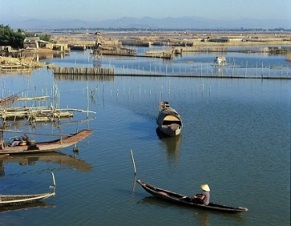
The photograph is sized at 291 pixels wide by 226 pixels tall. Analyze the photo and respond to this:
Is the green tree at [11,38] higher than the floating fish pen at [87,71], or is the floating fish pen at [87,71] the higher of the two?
the green tree at [11,38]

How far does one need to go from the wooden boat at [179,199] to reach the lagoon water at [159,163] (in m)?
0.24

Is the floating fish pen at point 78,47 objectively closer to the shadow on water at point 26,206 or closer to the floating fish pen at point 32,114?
the floating fish pen at point 32,114

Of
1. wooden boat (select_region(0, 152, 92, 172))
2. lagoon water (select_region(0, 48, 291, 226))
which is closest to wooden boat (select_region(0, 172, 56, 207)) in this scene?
lagoon water (select_region(0, 48, 291, 226))

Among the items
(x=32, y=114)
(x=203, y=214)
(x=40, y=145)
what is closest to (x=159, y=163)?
(x=40, y=145)

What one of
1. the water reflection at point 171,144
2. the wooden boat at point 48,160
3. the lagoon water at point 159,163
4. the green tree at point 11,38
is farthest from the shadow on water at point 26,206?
the green tree at point 11,38

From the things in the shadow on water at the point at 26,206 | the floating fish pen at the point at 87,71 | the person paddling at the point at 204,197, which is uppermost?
the floating fish pen at the point at 87,71

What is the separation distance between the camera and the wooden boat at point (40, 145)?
23609mm

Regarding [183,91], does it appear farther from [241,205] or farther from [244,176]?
[241,205]

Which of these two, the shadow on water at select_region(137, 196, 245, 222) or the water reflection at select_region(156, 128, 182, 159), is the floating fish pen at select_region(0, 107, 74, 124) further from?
the shadow on water at select_region(137, 196, 245, 222)

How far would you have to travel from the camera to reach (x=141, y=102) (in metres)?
39.3

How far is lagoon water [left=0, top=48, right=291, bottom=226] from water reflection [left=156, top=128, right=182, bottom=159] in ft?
0.19

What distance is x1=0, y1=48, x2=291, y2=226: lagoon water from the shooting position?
1725 cm

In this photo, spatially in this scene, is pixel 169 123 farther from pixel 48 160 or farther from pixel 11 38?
pixel 11 38

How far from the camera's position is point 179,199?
17562 mm
